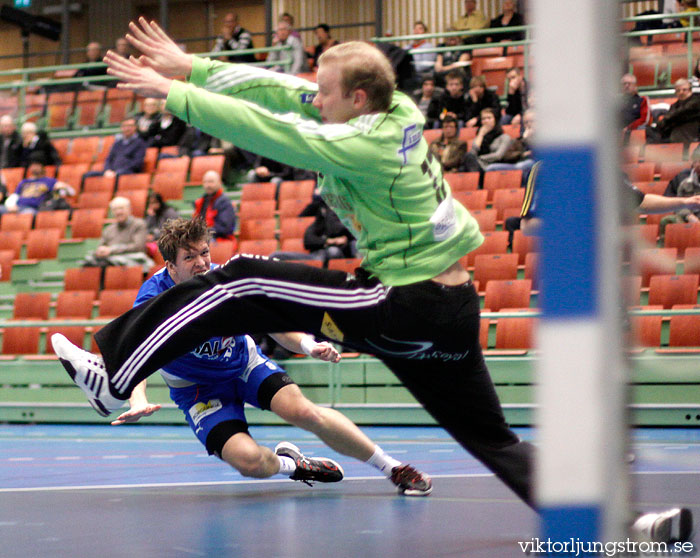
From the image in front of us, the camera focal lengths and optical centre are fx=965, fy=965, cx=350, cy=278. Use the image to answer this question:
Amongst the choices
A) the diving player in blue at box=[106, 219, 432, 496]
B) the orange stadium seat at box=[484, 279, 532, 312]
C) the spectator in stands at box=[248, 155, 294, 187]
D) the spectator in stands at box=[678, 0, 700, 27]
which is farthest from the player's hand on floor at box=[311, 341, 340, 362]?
the spectator in stands at box=[678, 0, 700, 27]

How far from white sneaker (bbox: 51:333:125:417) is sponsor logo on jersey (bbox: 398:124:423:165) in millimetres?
1255

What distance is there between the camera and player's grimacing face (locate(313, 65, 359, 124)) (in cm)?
302

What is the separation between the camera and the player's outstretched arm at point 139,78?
8.90 ft

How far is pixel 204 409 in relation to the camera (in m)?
5.17

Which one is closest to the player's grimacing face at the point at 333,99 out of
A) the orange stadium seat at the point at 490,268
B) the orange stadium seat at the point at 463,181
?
the orange stadium seat at the point at 490,268

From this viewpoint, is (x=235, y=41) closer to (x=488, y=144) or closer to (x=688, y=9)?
(x=488, y=144)

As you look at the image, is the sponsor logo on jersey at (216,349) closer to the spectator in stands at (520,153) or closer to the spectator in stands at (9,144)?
the spectator in stands at (520,153)

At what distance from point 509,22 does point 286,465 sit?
1072 centimetres

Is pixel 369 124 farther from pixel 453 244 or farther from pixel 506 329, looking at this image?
pixel 506 329

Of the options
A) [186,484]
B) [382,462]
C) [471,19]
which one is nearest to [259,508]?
[382,462]

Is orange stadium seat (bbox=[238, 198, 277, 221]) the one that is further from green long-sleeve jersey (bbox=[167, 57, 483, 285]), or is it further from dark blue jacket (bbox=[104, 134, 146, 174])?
green long-sleeve jersey (bbox=[167, 57, 483, 285])

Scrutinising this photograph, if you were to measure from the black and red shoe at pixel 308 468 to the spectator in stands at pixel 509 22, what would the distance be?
1011 centimetres

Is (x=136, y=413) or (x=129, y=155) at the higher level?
(x=129, y=155)

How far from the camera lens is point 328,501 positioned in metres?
4.93
